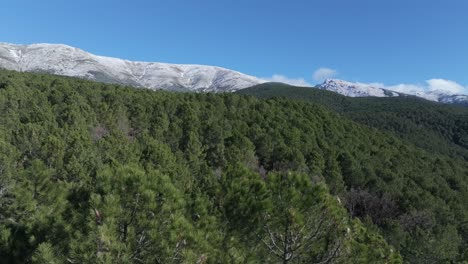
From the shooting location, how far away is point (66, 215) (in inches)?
340

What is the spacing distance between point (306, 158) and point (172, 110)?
18346 millimetres

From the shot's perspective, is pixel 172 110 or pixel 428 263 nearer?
pixel 428 263

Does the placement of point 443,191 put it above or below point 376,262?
below

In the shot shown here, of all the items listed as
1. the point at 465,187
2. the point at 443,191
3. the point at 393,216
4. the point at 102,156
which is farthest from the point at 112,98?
the point at 465,187

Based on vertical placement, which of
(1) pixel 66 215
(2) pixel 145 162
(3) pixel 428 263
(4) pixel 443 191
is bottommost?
(3) pixel 428 263

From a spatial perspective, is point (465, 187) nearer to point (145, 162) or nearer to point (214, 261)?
point (145, 162)

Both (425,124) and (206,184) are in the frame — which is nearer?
(206,184)

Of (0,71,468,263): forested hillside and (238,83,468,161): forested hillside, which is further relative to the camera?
(238,83,468,161): forested hillside

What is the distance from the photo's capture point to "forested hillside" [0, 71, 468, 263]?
760 centimetres

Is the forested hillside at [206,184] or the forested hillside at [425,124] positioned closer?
the forested hillside at [206,184]

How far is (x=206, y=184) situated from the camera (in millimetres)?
14961

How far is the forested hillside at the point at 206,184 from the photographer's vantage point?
7.60 m

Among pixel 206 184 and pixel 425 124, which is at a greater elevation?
pixel 425 124

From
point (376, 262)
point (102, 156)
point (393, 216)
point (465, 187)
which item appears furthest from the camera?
point (465, 187)
